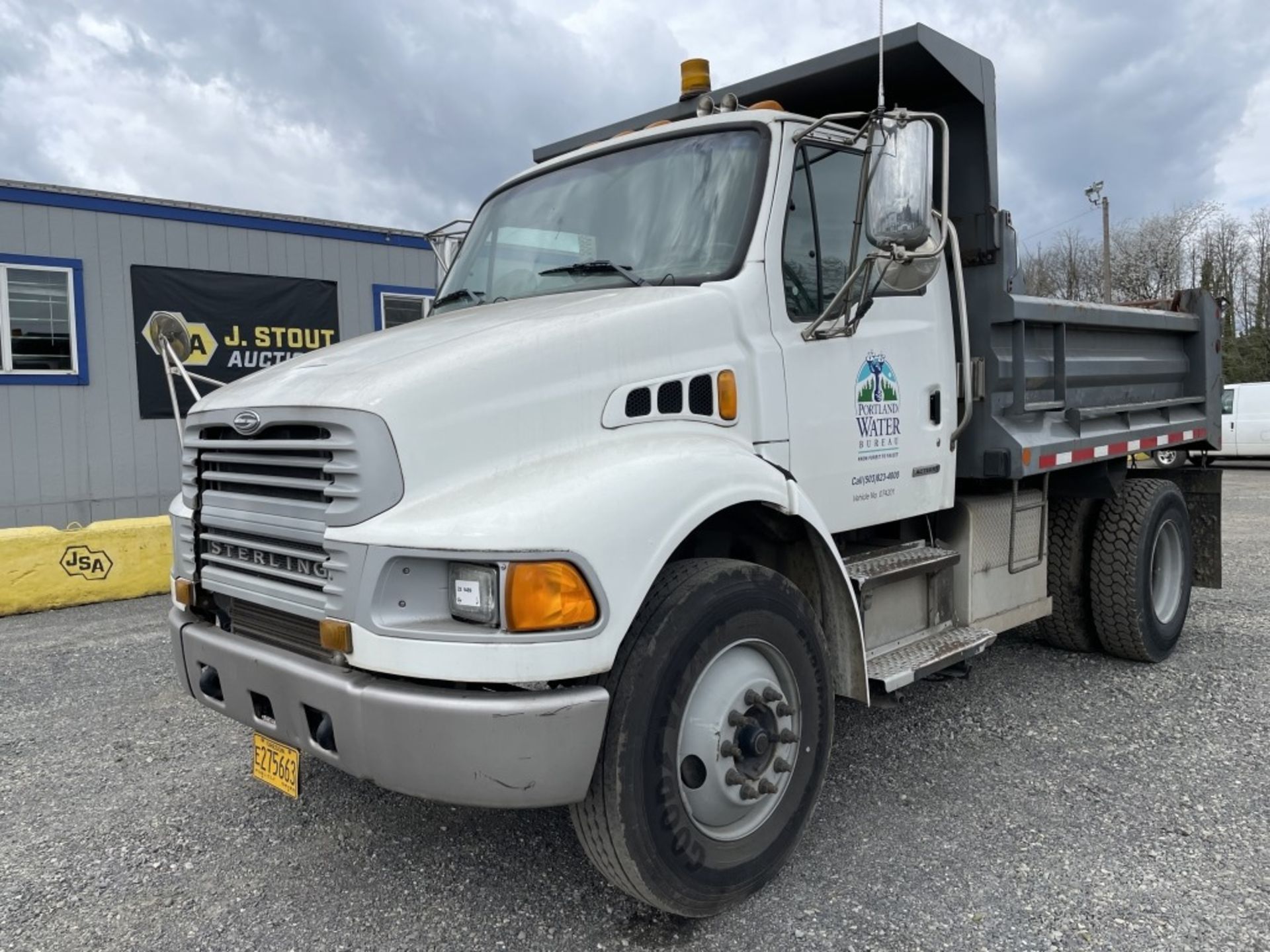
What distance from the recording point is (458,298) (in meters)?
4.00

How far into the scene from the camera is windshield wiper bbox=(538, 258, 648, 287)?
3295mm

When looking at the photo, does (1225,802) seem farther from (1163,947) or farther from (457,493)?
(457,493)

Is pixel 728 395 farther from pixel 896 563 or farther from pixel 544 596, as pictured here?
pixel 896 563

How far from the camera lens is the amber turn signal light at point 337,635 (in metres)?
2.45

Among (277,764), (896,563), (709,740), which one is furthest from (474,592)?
(896,563)

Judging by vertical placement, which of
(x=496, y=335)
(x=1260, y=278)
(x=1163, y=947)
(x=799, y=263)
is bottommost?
(x=1163, y=947)

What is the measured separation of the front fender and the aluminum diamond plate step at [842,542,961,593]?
109cm

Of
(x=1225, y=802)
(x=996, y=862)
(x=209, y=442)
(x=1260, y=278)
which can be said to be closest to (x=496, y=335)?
(x=209, y=442)

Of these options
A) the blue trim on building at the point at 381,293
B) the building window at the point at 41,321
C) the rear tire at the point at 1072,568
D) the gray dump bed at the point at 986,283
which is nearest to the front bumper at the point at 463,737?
the gray dump bed at the point at 986,283

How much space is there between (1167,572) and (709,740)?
4.48m

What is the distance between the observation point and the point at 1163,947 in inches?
106

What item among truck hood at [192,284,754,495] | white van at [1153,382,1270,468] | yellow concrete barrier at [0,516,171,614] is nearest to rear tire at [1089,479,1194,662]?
truck hood at [192,284,754,495]

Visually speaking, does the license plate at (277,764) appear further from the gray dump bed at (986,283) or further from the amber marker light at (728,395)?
the gray dump bed at (986,283)

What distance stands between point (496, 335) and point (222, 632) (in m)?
1.33
